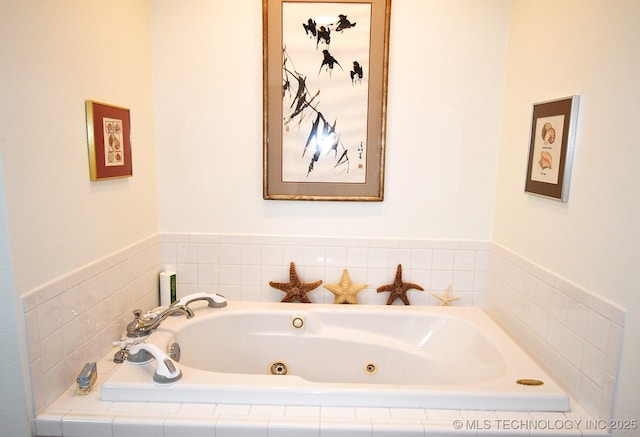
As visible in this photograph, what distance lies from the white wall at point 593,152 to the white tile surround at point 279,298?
0.23 feet

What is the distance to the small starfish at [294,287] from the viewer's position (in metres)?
2.19

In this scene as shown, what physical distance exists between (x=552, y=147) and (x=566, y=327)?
68 cm

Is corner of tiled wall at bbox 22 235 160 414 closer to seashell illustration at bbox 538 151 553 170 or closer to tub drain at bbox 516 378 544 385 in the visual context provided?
tub drain at bbox 516 378 544 385

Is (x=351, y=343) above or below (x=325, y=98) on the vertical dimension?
below

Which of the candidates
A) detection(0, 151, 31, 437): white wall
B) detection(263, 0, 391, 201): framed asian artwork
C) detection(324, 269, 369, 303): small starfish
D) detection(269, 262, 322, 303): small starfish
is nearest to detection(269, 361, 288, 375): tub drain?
detection(269, 262, 322, 303): small starfish

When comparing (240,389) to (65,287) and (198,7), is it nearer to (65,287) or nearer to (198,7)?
(65,287)

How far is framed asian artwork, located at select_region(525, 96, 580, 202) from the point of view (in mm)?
1479

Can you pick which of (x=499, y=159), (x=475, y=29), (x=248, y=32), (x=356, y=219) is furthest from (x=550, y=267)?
(x=248, y=32)

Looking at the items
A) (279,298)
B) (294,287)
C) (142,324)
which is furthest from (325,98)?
(142,324)

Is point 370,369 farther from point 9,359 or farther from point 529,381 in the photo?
point 9,359

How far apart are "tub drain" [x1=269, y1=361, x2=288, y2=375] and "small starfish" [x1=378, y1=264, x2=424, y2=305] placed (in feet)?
2.09

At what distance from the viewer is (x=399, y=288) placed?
2193mm

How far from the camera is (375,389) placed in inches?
55.9

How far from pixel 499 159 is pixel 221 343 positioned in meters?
1.71
